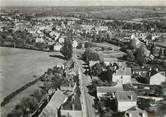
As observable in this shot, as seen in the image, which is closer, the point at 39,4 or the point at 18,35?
the point at 39,4

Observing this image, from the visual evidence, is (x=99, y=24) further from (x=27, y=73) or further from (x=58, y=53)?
(x=27, y=73)

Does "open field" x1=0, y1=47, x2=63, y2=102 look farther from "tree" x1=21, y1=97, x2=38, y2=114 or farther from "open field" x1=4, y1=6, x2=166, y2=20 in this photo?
"open field" x1=4, y1=6, x2=166, y2=20

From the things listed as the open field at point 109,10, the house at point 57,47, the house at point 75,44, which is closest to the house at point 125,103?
the open field at point 109,10

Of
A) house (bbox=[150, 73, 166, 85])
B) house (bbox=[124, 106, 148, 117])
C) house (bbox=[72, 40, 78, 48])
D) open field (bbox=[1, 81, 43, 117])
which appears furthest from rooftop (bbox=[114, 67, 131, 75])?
house (bbox=[72, 40, 78, 48])

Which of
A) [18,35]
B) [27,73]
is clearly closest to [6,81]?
[27,73]

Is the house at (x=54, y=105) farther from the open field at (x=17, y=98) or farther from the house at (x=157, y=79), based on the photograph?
the house at (x=157, y=79)

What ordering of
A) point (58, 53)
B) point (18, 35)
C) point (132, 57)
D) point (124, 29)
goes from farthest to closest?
point (124, 29) → point (18, 35) → point (58, 53) → point (132, 57)

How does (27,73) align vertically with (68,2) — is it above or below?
below
